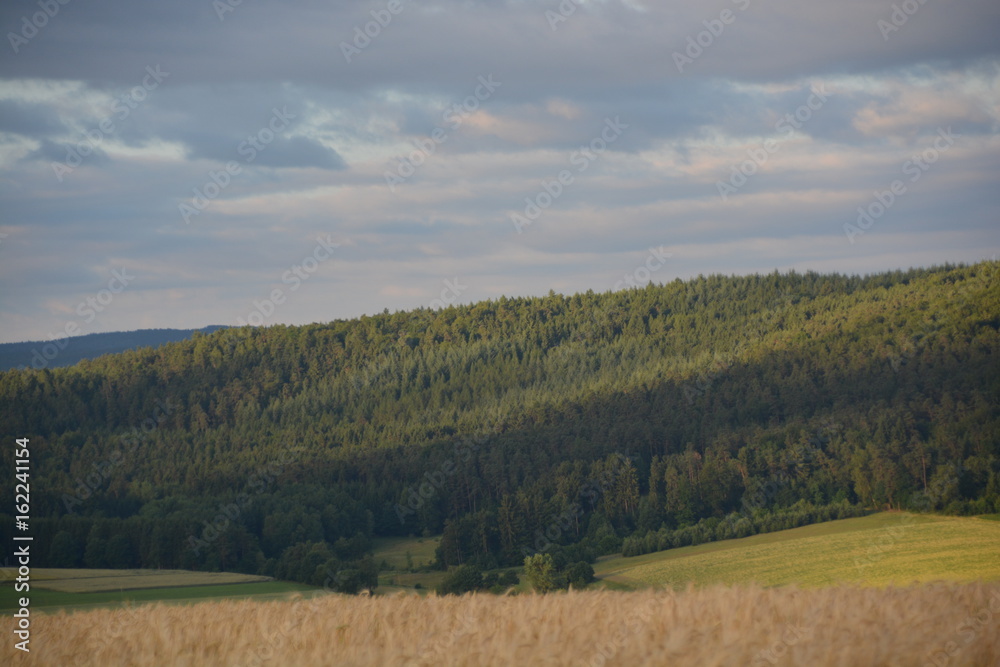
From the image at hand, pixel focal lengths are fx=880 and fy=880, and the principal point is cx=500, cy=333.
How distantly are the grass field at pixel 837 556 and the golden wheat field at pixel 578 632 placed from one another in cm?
3162

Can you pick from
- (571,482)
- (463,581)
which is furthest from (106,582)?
(571,482)

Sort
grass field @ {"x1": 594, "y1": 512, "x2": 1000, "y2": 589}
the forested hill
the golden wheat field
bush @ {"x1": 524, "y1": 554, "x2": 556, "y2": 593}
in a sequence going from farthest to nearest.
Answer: the forested hill → bush @ {"x1": 524, "y1": 554, "x2": 556, "y2": 593} → grass field @ {"x1": 594, "y1": 512, "x2": 1000, "y2": 589} → the golden wheat field

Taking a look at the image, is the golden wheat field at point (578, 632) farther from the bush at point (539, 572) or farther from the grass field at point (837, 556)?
the bush at point (539, 572)

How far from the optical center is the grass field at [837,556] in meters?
54.1

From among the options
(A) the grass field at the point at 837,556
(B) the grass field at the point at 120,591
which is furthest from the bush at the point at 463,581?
(B) the grass field at the point at 120,591

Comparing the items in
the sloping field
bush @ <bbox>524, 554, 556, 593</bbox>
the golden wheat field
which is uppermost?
the golden wheat field

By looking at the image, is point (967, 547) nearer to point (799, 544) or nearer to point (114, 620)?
point (799, 544)

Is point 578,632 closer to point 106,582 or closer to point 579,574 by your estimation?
point 106,582

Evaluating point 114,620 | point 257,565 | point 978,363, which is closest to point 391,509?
point 257,565

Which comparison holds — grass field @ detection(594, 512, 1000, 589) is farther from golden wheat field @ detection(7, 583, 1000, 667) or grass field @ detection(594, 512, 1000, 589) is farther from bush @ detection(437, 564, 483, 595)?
golden wheat field @ detection(7, 583, 1000, 667)

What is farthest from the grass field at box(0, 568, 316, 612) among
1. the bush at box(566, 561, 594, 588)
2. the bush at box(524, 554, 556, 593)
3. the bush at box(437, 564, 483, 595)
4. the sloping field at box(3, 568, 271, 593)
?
the bush at box(566, 561, 594, 588)

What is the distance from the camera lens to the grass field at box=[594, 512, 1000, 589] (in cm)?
5412

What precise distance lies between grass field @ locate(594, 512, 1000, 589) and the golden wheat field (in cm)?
3162

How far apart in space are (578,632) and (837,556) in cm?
6829
